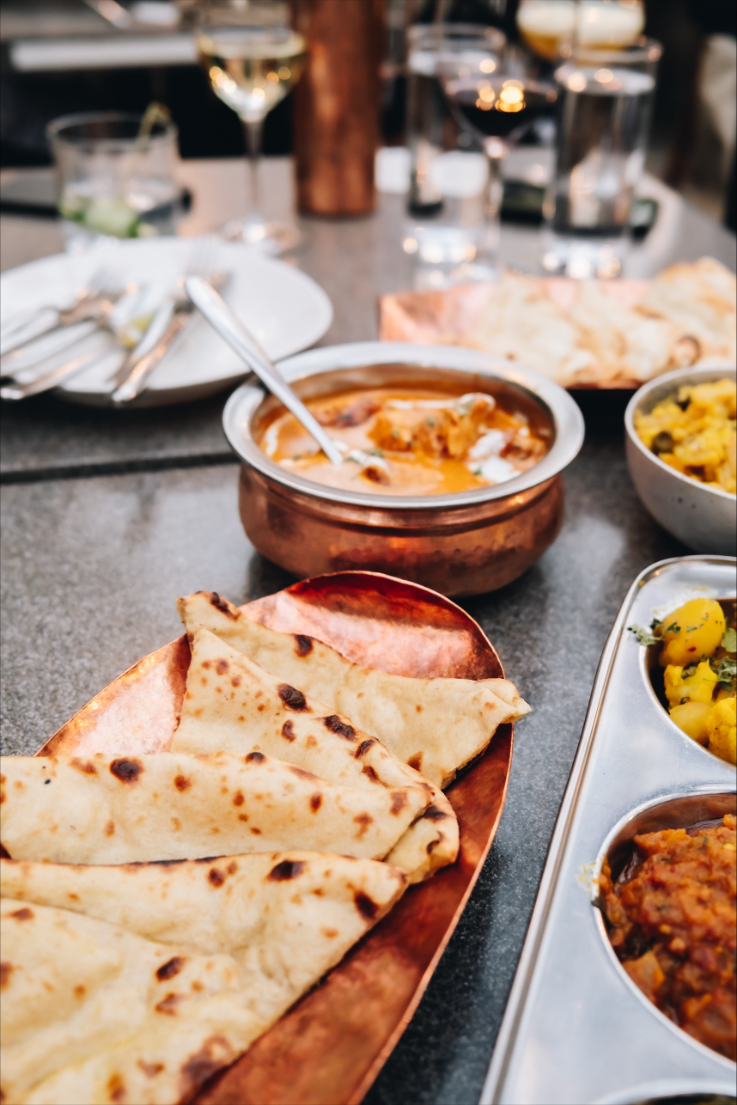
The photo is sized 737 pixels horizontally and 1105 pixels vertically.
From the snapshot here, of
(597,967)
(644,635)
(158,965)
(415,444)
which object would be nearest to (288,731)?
(158,965)

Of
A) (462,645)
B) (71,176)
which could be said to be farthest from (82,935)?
(71,176)

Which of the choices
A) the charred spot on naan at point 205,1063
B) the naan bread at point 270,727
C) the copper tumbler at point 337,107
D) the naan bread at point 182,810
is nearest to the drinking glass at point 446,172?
the copper tumbler at point 337,107

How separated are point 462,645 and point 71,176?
1880 millimetres

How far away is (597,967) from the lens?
28.4 inches

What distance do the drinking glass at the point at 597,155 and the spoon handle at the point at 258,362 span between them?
50.1 inches

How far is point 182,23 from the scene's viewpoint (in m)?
5.59

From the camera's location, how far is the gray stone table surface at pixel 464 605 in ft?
2.66

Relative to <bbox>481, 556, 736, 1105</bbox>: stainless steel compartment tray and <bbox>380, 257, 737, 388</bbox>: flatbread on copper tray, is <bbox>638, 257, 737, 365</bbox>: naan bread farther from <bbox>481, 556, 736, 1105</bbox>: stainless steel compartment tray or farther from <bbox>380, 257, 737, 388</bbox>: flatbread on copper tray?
<bbox>481, 556, 736, 1105</bbox>: stainless steel compartment tray

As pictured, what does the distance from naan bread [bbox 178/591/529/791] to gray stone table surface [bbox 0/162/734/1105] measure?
16 cm

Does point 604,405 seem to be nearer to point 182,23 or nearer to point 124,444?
point 124,444

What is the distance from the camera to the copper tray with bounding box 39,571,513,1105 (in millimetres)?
627

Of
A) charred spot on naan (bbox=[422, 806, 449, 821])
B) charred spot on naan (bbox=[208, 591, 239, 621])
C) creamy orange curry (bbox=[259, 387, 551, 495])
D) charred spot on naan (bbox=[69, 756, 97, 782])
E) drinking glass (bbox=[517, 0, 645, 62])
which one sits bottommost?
charred spot on naan (bbox=[422, 806, 449, 821])

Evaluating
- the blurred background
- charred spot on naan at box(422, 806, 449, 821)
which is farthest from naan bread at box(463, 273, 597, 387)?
the blurred background

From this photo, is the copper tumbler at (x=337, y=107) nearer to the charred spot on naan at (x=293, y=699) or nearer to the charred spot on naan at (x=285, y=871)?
the charred spot on naan at (x=293, y=699)
